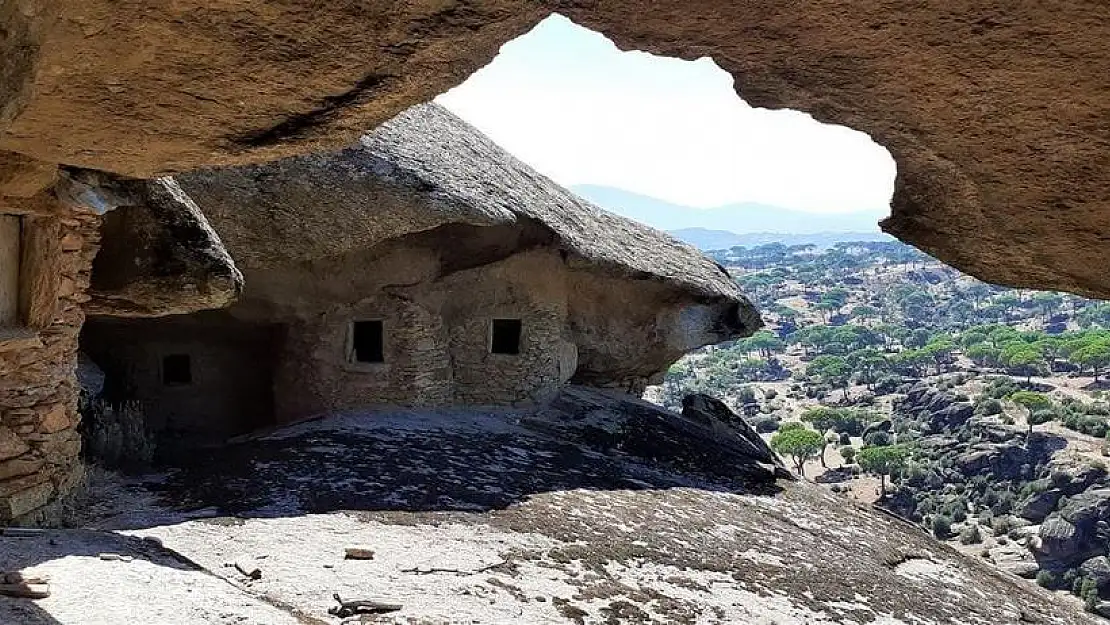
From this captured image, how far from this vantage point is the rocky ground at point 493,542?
5164mm

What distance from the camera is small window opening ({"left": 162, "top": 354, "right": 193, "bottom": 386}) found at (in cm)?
1184

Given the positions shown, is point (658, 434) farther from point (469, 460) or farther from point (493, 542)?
point (493, 542)

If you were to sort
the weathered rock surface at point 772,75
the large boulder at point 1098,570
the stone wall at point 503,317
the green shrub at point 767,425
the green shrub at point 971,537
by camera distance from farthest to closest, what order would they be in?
the green shrub at point 767,425
the green shrub at point 971,537
the large boulder at point 1098,570
the stone wall at point 503,317
the weathered rock surface at point 772,75

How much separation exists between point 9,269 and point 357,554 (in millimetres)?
2683

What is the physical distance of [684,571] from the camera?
24.1 ft

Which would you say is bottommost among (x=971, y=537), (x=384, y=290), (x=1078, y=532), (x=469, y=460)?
(x=971, y=537)

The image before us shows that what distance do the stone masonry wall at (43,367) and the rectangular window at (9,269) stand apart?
0.04 meters

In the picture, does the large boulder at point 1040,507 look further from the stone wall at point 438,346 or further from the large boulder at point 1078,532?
the stone wall at point 438,346

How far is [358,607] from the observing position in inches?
217

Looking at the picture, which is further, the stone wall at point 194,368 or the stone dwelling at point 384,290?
the stone wall at point 194,368

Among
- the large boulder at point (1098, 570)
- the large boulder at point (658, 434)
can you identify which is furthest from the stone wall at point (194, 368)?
the large boulder at point (1098, 570)

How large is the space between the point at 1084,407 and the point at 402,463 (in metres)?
40.9

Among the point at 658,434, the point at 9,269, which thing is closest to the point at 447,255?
the point at 658,434

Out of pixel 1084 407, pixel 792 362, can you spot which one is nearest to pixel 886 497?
pixel 1084 407
